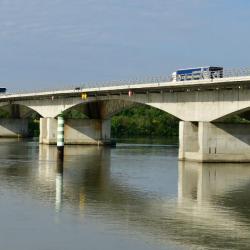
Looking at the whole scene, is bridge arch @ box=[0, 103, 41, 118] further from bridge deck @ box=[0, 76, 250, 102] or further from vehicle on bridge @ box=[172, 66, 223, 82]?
vehicle on bridge @ box=[172, 66, 223, 82]

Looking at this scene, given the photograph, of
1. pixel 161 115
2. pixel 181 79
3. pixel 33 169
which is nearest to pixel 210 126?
pixel 181 79

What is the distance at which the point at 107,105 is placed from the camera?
91.4m

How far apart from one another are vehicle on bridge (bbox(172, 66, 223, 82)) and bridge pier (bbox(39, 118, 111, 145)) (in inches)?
1106

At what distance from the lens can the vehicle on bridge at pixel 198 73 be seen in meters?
58.0

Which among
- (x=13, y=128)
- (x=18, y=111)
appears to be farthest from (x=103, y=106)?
(x=18, y=111)

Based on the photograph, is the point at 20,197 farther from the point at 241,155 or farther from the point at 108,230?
the point at 241,155

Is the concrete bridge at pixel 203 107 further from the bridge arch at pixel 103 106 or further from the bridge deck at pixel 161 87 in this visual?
the bridge arch at pixel 103 106

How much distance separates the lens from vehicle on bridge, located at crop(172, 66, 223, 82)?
57963 mm

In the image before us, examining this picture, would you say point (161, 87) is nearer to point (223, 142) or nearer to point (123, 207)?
point (223, 142)

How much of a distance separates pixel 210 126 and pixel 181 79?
376 inches

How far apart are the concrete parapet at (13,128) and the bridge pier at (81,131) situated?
2766 centimetres

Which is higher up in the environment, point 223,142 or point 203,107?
point 203,107

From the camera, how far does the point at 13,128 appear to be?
120812 millimetres

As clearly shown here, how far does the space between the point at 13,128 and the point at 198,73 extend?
65.8m
